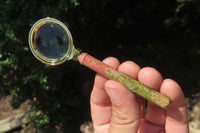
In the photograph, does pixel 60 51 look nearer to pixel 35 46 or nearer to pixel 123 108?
pixel 35 46

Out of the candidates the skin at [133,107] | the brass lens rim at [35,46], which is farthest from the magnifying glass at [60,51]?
the skin at [133,107]

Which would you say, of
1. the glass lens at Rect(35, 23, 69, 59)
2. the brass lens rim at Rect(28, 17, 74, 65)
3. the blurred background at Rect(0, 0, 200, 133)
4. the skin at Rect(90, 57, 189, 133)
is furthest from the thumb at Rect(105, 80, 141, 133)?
the blurred background at Rect(0, 0, 200, 133)

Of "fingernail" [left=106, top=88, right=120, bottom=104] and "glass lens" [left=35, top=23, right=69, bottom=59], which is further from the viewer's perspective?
"glass lens" [left=35, top=23, right=69, bottom=59]

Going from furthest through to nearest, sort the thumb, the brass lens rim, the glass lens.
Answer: the glass lens < the brass lens rim < the thumb

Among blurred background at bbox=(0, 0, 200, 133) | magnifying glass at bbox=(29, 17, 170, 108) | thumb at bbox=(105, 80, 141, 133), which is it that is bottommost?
blurred background at bbox=(0, 0, 200, 133)

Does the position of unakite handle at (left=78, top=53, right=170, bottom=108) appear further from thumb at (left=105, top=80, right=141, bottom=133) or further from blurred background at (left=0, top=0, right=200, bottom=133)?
blurred background at (left=0, top=0, right=200, bottom=133)

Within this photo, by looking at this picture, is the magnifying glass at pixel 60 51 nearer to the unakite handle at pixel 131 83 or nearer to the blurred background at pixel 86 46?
the unakite handle at pixel 131 83

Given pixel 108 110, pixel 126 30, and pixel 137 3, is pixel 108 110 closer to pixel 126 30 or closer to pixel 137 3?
pixel 126 30
